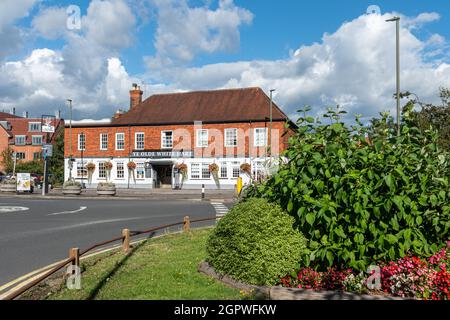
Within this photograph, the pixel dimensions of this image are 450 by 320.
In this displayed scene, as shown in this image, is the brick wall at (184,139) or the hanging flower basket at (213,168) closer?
the brick wall at (184,139)

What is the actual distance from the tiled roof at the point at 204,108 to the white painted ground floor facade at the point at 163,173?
4.42 meters

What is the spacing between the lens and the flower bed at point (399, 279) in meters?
5.15

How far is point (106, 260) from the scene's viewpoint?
8.91 metres

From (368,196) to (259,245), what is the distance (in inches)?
66.0

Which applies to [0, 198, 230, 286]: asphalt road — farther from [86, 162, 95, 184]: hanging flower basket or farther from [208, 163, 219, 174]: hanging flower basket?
[86, 162, 95, 184]: hanging flower basket

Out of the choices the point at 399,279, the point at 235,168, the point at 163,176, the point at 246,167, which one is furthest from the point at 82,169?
the point at 399,279

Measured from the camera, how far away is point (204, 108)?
1891 inches

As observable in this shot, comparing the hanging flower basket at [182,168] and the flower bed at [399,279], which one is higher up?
the hanging flower basket at [182,168]

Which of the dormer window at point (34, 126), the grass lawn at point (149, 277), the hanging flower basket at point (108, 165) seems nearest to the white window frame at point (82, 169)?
the hanging flower basket at point (108, 165)

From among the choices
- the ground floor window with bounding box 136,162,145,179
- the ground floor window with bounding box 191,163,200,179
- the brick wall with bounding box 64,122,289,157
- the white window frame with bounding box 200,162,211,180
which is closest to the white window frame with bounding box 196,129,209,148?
the brick wall with bounding box 64,122,289,157

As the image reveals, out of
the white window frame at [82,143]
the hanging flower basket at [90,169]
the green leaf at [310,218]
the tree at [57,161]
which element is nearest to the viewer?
the green leaf at [310,218]

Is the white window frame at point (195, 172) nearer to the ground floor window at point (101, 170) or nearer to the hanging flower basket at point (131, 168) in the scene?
the hanging flower basket at point (131, 168)

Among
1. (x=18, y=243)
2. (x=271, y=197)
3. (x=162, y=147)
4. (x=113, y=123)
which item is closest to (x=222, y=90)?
(x=162, y=147)
